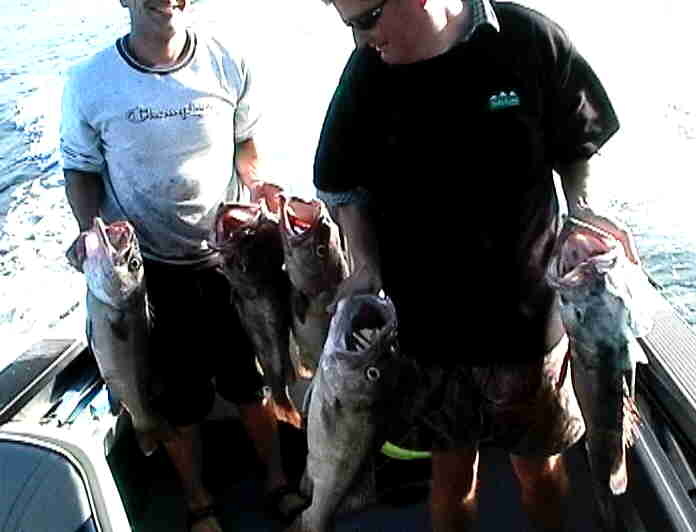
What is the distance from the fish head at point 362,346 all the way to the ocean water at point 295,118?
1375 mm

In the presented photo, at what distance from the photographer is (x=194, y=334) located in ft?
11.8

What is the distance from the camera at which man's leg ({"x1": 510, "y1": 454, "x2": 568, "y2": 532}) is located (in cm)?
299

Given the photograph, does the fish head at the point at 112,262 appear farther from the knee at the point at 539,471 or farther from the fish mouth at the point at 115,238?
the knee at the point at 539,471

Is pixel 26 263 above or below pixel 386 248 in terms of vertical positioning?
below

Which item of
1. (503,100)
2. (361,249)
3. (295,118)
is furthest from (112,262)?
(295,118)

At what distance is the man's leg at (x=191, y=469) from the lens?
370 cm

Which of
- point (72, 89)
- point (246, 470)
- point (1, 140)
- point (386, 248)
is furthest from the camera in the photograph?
point (1, 140)

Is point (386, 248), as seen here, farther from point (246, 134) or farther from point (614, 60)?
point (614, 60)

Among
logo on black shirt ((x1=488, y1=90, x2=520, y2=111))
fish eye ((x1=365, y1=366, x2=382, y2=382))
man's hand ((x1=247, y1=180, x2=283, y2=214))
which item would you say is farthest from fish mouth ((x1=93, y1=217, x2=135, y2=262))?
logo on black shirt ((x1=488, y1=90, x2=520, y2=111))

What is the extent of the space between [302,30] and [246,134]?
28.4 feet

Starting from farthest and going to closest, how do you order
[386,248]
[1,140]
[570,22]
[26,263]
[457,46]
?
[570,22] < [1,140] < [26,263] < [386,248] < [457,46]

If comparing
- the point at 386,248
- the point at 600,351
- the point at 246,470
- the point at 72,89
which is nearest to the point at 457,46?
the point at 386,248

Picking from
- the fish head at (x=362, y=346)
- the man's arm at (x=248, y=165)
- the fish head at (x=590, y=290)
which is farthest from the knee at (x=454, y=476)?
the man's arm at (x=248, y=165)

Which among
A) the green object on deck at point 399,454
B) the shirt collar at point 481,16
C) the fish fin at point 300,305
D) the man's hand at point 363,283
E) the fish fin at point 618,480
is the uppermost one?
the shirt collar at point 481,16
